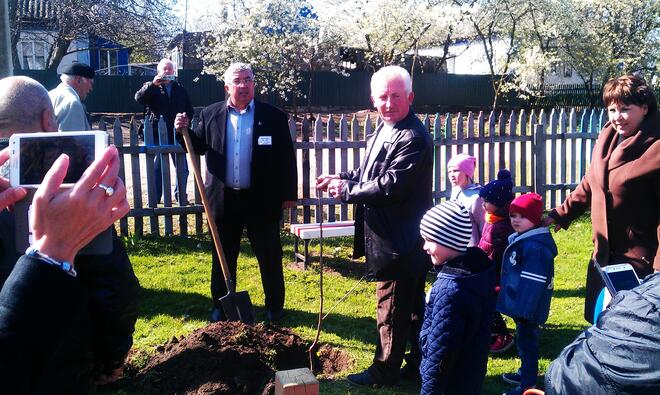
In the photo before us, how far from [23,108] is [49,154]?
430 millimetres

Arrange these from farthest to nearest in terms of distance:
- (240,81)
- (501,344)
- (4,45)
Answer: (240,81)
(4,45)
(501,344)

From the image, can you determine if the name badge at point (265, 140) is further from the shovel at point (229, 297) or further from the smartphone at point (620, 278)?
the smartphone at point (620, 278)

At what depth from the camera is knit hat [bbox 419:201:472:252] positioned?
10.0 feet

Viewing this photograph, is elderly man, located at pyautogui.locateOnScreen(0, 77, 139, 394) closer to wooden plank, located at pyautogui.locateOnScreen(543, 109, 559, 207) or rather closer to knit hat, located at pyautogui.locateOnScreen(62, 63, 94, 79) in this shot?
knit hat, located at pyautogui.locateOnScreen(62, 63, 94, 79)

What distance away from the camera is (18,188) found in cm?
147

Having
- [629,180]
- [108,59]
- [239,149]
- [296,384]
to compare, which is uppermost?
[108,59]

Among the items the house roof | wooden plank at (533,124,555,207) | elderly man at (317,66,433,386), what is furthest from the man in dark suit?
the house roof

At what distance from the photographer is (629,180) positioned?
3555mm

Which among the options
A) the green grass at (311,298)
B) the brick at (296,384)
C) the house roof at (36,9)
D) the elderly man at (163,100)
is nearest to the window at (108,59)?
the house roof at (36,9)

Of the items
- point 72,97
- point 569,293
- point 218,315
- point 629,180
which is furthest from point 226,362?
point 569,293

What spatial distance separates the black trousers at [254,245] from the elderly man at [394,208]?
1437 mm

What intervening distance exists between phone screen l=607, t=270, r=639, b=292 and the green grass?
1753 mm

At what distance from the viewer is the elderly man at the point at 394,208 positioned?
12.5 ft

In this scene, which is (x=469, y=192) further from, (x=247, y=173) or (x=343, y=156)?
(x=343, y=156)
